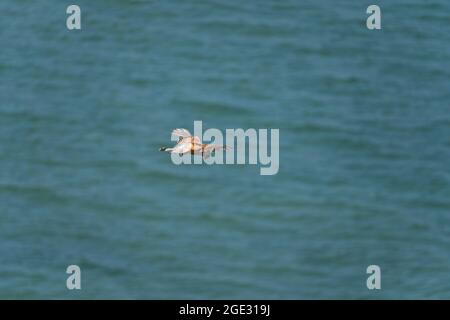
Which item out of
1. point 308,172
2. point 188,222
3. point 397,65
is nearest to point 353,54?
point 397,65

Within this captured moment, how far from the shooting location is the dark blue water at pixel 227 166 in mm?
31969

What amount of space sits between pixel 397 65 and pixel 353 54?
110cm

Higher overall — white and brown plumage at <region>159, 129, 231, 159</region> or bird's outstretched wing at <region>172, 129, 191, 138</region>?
bird's outstretched wing at <region>172, 129, 191, 138</region>

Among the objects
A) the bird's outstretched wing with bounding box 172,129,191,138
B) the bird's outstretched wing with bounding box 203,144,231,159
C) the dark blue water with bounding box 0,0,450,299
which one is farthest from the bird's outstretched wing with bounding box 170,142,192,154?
the dark blue water with bounding box 0,0,450,299

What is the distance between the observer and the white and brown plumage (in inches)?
1225

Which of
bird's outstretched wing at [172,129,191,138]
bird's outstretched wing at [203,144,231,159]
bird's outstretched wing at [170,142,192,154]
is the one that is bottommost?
bird's outstretched wing at [170,142,192,154]

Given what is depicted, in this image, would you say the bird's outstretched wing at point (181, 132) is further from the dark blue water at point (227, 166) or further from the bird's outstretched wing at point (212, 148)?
the dark blue water at point (227, 166)

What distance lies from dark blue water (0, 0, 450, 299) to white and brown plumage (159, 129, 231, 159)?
0.64 meters

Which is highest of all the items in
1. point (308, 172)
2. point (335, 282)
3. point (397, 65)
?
point (397, 65)

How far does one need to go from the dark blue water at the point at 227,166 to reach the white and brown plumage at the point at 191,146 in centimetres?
64

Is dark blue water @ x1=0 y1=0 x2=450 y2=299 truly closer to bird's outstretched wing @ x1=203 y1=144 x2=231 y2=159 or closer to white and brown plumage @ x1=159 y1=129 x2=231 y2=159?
bird's outstretched wing @ x1=203 y1=144 x2=231 y2=159

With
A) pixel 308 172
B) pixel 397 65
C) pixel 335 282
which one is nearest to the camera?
pixel 335 282

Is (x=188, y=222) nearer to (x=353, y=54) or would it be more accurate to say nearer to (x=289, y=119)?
(x=289, y=119)

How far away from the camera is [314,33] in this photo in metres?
38.2
